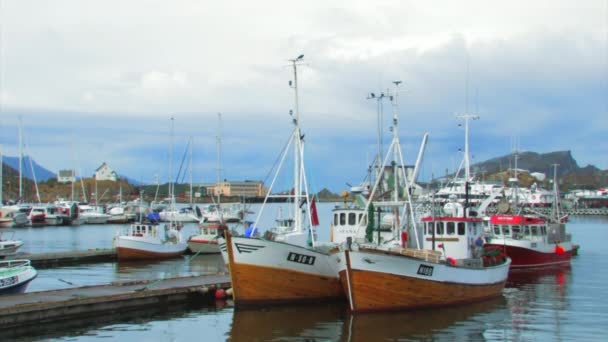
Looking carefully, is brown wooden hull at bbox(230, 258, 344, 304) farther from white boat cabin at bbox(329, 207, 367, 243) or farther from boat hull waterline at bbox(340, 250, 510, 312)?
white boat cabin at bbox(329, 207, 367, 243)

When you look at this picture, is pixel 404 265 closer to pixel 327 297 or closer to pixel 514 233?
pixel 327 297

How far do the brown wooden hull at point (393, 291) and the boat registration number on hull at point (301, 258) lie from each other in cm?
140

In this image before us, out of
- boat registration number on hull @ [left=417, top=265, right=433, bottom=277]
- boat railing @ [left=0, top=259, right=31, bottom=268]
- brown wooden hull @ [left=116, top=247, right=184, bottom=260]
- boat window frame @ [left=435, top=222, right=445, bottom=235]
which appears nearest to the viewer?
boat registration number on hull @ [left=417, top=265, right=433, bottom=277]

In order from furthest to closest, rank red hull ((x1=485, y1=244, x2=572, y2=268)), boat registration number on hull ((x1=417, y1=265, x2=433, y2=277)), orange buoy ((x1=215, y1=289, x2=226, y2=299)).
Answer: red hull ((x1=485, y1=244, x2=572, y2=268)) → orange buoy ((x1=215, y1=289, x2=226, y2=299)) → boat registration number on hull ((x1=417, y1=265, x2=433, y2=277))

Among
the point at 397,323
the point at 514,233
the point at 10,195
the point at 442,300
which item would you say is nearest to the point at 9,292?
the point at 397,323

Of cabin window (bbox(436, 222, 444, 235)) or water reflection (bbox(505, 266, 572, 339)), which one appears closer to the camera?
water reflection (bbox(505, 266, 572, 339))

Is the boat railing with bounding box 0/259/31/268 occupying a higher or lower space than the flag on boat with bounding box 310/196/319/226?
lower

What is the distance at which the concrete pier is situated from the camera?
864 inches

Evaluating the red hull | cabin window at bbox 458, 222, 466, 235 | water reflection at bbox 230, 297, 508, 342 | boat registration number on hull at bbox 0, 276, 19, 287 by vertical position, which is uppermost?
cabin window at bbox 458, 222, 466, 235

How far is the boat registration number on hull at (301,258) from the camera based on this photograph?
26391 millimetres

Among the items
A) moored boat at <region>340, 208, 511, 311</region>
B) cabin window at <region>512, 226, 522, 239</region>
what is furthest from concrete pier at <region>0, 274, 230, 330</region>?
cabin window at <region>512, 226, 522, 239</region>

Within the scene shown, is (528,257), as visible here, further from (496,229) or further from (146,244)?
(146,244)

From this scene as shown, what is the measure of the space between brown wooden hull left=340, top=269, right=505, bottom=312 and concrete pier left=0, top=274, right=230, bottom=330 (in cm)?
629

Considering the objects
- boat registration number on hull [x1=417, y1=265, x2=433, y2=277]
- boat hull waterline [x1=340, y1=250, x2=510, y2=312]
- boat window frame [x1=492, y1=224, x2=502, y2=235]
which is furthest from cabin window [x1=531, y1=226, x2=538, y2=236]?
boat registration number on hull [x1=417, y1=265, x2=433, y2=277]
